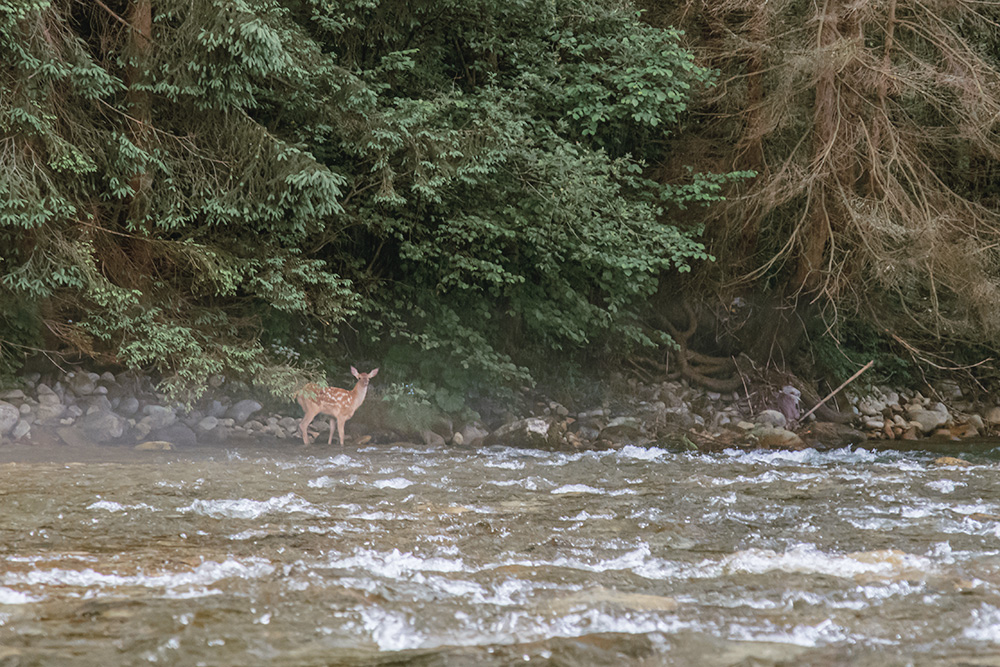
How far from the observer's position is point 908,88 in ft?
33.0

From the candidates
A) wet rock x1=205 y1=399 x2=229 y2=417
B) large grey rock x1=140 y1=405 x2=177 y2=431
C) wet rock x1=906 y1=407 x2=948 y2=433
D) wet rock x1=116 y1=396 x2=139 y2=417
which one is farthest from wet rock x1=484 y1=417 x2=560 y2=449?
wet rock x1=906 y1=407 x2=948 y2=433

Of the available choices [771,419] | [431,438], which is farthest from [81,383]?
[771,419]

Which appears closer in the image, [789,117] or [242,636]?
[242,636]

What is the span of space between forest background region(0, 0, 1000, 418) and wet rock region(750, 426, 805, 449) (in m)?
1.97

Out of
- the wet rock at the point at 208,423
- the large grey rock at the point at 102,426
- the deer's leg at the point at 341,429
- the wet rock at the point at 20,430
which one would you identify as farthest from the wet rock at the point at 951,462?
the wet rock at the point at 20,430

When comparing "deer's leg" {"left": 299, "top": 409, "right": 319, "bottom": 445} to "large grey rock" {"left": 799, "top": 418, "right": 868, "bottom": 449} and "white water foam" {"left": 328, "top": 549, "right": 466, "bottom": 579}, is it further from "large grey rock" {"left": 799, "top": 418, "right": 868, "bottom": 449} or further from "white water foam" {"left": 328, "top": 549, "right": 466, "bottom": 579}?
"large grey rock" {"left": 799, "top": 418, "right": 868, "bottom": 449}

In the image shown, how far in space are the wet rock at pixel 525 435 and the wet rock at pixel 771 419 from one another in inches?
132

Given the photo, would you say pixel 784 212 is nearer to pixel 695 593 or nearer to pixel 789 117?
pixel 789 117

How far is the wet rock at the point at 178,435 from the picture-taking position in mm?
8352

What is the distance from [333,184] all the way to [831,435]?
24.4 feet

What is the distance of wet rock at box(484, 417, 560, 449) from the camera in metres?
9.44

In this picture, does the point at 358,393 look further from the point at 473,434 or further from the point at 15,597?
the point at 15,597

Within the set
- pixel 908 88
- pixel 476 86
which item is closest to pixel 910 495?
pixel 908 88

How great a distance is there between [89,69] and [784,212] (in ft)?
28.8
